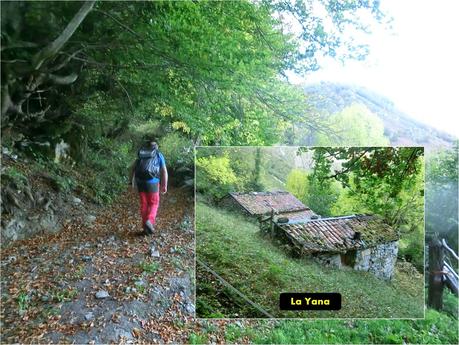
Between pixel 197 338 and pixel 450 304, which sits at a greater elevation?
pixel 450 304

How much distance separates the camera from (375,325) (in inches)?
76.3

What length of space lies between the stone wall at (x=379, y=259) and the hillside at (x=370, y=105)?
566mm

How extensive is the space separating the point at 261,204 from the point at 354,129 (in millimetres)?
599

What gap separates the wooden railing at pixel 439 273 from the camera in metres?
1.99

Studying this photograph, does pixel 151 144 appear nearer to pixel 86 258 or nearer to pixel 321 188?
pixel 86 258

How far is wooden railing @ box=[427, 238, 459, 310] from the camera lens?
199 cm

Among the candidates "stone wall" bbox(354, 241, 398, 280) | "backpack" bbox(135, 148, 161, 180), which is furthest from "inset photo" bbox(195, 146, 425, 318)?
"backpack" bbox(135, 148, 161, 180)

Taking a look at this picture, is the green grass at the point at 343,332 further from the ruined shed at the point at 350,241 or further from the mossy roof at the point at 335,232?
the mossy roof at the point at 335,232

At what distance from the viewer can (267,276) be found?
1.88 m

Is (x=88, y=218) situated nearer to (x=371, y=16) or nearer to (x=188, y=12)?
(x=188, y=12)

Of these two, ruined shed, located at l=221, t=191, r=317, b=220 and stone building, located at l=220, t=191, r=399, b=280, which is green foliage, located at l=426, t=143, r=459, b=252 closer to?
stone building, located at l=220, t=191, r=399, b=280

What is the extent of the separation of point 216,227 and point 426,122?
1.19 m

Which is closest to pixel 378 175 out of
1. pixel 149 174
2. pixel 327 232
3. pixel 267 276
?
pixel 327 232

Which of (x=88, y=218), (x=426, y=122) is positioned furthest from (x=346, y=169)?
(x=88, y=218)
